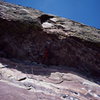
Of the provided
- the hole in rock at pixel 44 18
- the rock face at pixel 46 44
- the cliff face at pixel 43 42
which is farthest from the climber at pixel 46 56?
the hole in rock at pixel 44 18

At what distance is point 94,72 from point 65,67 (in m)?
1.48

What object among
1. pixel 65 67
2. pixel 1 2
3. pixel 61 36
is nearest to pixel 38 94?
pixel 65 67

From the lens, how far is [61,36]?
6352 millimetres

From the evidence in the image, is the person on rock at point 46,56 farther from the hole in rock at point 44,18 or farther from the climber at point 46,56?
the hole in rock at point 44,18

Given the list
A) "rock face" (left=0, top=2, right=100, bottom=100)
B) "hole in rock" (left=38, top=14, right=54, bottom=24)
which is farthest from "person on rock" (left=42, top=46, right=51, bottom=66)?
"hole in rock" (left=38, top=14, right=54, bottom=24)

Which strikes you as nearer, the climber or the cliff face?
the cliff face

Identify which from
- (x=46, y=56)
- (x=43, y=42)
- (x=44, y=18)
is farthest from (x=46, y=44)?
(x=44, y=18)

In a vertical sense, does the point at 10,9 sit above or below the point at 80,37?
above

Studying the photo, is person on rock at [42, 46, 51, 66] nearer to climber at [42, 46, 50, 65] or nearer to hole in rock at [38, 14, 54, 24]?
climber at [42, 46, 50, 65]

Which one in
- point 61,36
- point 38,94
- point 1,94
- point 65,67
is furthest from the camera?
point 61,36

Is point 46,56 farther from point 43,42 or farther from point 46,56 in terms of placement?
point 43,42

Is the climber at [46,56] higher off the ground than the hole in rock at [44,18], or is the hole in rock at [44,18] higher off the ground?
the hole in rock at [44,18]

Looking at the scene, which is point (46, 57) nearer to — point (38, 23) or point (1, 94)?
point (38, 23)

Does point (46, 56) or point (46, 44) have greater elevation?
point (46, 44)
